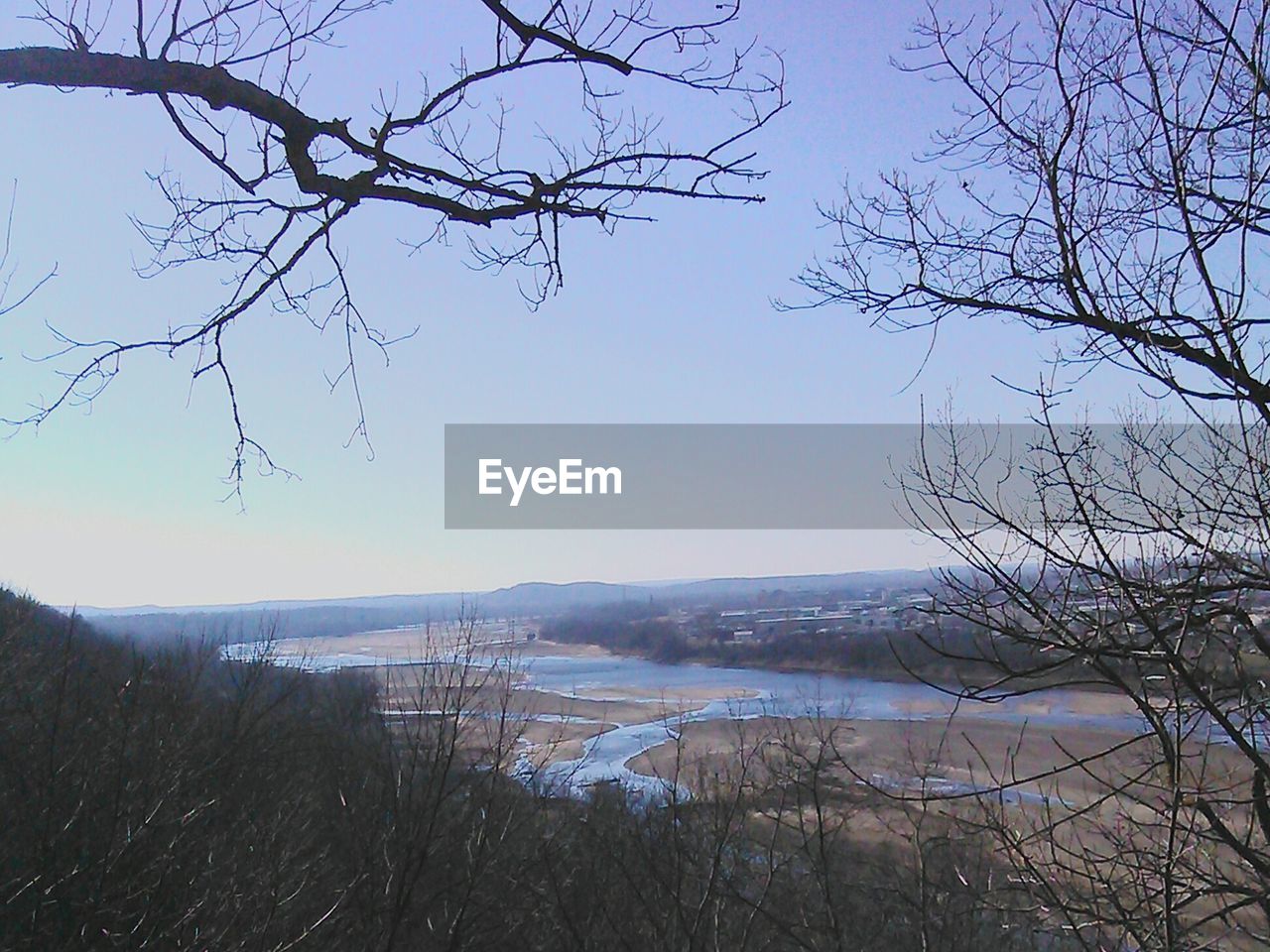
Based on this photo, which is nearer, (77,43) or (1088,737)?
(77,43)

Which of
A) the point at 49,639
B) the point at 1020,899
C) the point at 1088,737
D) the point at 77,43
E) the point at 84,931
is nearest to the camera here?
the point at 77,43

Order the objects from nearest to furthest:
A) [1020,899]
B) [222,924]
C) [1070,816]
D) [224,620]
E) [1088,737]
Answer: [1070,816], [1020,899], [1088,737], [222,924], [224,620]

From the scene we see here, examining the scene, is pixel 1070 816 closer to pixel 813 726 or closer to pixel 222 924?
pixel 222 924

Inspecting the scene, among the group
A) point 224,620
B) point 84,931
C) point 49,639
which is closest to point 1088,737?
point 84,931

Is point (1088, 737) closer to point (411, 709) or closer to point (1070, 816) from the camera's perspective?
point (1070, 816)

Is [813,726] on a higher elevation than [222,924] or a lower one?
higher

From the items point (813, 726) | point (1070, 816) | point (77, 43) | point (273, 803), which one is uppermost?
point (77, 43)

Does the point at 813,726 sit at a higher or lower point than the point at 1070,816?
lower

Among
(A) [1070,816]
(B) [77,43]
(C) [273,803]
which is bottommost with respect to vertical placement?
(C) [273,803]

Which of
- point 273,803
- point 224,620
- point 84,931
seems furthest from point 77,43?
point 224,620
